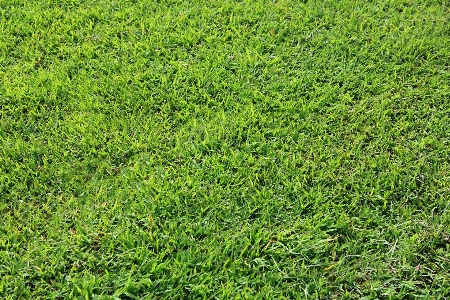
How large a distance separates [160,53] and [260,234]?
160cm

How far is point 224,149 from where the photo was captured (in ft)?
9.32

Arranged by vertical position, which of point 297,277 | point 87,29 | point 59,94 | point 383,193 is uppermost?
point 87,29

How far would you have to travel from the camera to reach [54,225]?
2.47 metres

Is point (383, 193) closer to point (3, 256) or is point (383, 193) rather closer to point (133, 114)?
point (133, 114)

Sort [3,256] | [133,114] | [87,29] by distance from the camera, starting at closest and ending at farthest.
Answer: [3,256], [133,114], [87,29]

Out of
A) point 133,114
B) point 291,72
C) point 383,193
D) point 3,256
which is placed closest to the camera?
point 3,256

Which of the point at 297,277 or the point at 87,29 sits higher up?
the point at 87,29

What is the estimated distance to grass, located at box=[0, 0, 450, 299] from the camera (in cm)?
235

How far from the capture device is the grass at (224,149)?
2350 millimetres

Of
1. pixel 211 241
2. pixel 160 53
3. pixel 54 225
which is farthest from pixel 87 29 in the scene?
pixel 211 241

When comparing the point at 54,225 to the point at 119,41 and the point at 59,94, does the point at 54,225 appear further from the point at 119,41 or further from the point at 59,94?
the point at 119,41

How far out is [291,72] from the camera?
3348 millimetres

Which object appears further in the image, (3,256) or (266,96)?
(266,96)

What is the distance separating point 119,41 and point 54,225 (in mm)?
1559
